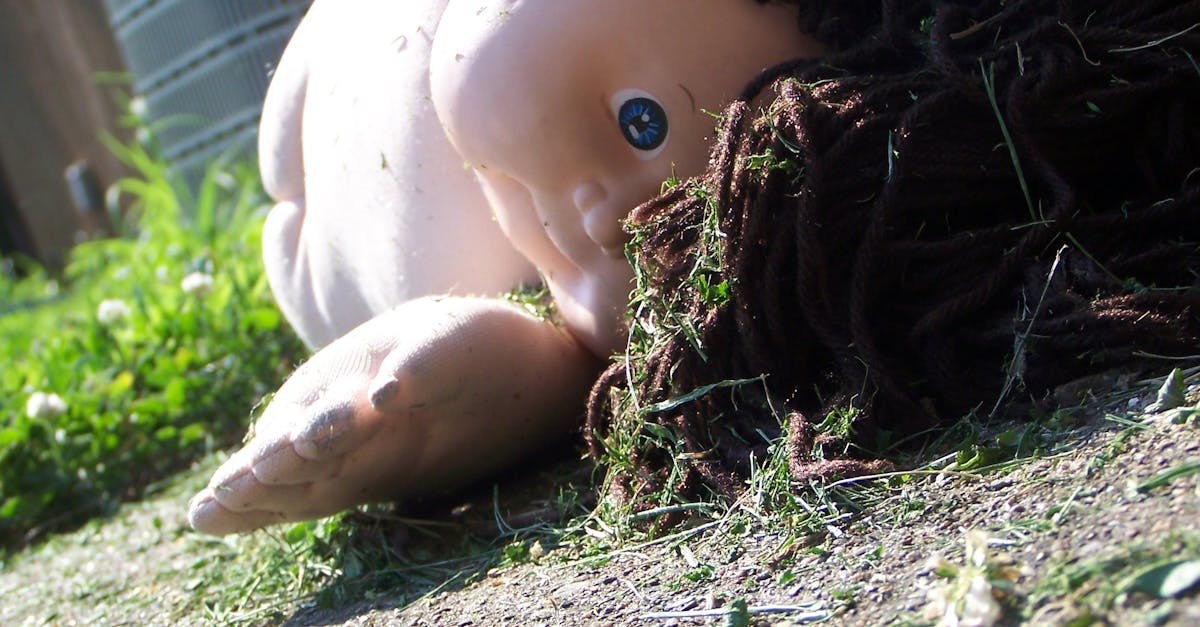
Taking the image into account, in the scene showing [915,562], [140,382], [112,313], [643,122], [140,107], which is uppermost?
[140,107]

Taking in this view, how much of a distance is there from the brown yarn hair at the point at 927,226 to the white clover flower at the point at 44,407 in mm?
2092

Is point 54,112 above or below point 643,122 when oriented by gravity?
above

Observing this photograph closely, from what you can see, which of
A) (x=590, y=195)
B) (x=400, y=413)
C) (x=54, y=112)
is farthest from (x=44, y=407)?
(x=54, y=112)

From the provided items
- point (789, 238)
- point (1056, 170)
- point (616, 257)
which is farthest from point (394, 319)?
point (1056, 170)

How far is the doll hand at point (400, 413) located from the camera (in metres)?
1.90

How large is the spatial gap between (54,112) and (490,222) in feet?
20.2

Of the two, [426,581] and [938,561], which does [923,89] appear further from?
[426,581]

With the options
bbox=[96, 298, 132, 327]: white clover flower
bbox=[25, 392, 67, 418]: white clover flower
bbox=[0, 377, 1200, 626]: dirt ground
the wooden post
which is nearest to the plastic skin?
bbox=[0, 377, 1200, 626]: dirt ground

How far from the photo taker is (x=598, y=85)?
74.7 inches

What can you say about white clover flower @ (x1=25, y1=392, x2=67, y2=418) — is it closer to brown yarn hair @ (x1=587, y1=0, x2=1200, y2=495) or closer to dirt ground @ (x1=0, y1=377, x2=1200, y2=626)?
dirt ground @ (x1=0, y1=377, x2=1200, y2=626)

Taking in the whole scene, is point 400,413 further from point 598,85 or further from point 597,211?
point 598,85

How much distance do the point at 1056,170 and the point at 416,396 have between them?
955 millimetres

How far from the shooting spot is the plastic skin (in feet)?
6.16

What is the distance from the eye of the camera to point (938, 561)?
1266mm
